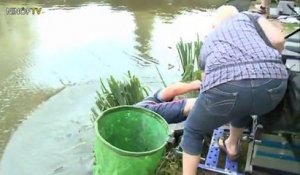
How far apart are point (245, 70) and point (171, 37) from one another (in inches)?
131

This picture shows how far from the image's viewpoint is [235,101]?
1.89 meters

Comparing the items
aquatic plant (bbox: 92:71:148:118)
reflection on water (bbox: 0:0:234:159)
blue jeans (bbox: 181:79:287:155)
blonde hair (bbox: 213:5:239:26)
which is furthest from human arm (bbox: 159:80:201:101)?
reflection on water (bbox: 0:0:234:159)

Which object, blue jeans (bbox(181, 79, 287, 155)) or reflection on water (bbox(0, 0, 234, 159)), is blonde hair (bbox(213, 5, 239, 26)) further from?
reflection on water (bbox(0, 0, 234, 159))

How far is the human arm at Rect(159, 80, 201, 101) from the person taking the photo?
273cm

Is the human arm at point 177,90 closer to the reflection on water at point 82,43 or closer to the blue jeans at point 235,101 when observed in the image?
the blue jeans at point 235,101

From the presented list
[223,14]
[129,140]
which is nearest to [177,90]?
[129,140]

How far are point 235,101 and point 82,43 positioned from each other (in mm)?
3265

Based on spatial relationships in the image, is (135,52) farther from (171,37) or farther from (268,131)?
(268,131)

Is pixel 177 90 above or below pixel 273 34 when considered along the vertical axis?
below

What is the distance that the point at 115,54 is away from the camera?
4656 mm

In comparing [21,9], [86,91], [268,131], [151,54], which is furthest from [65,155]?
→ [21,9]

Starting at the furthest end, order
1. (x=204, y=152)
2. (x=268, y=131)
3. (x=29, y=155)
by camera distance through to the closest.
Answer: (x=29, y=155)
(x=204, y=152)
(x=268, y=131)

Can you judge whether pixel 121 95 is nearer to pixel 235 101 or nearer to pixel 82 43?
pixel 235 101

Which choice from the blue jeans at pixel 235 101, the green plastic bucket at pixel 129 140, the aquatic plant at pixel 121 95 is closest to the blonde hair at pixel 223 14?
the blue jeans at pixel 235 101
